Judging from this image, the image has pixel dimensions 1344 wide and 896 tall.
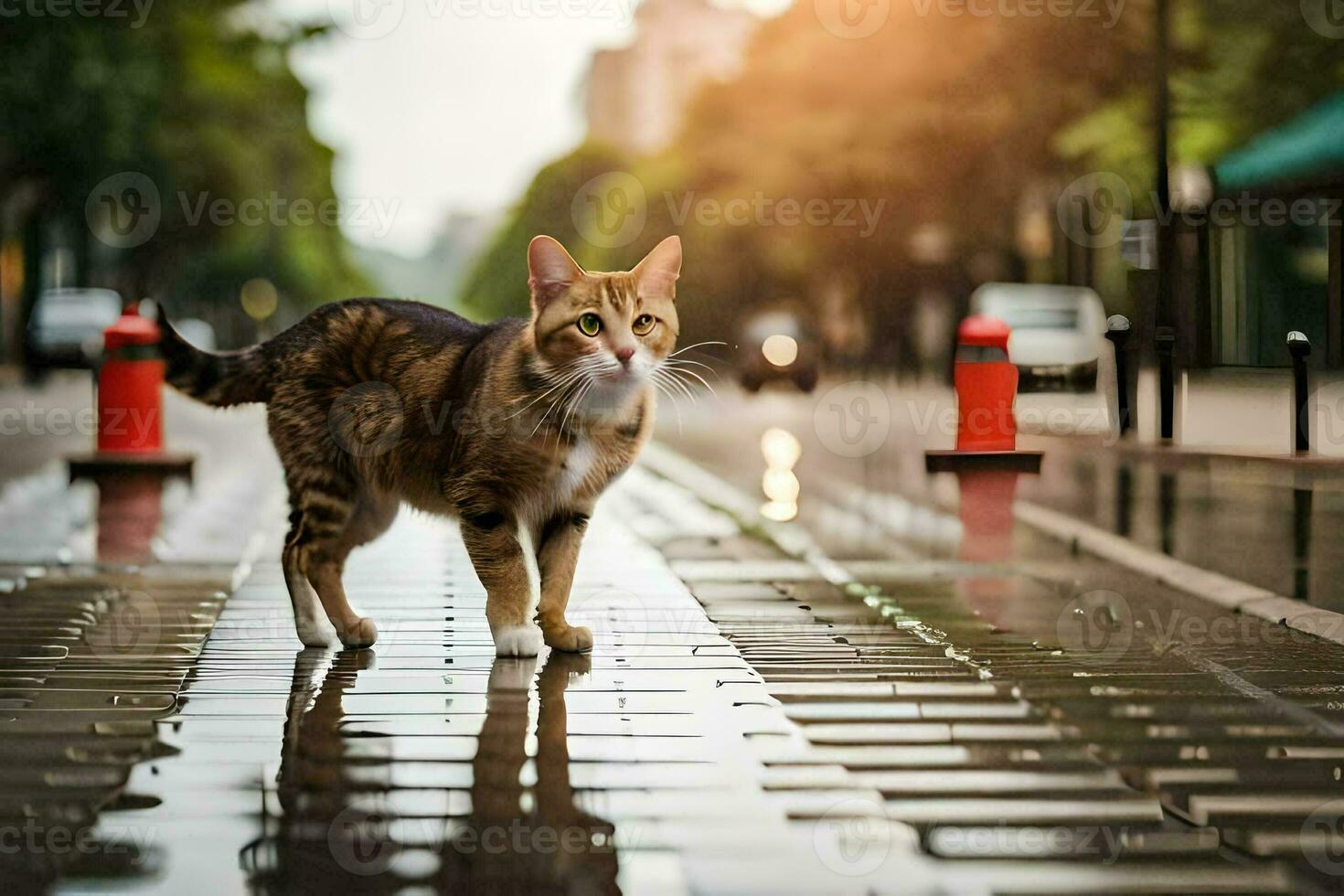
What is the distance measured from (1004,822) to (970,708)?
150cm

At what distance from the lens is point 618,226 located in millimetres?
85562

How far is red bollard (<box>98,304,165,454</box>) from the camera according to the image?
1170 cm

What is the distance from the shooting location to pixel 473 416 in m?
7.68

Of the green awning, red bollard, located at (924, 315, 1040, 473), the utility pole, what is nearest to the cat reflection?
red bollard, located at (924, 315, 1040, 473)

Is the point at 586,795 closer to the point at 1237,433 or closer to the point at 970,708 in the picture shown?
the point at 970,708

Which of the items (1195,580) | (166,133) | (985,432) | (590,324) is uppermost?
(166,133)

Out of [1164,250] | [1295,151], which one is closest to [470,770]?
[1164,250]

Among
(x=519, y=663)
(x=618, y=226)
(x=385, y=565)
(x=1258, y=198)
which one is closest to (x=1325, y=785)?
(x=519, y=663)

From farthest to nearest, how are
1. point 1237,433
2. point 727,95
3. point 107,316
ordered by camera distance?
point 727,95, point 107,316, point 1237,433

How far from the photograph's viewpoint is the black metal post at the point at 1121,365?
35.3 feet

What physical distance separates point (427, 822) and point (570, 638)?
2775 mm

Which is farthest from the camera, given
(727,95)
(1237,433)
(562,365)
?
(727,95)

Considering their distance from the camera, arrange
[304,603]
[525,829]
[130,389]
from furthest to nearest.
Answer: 1. [130,389]
2. [304,603]
3. [525,829]

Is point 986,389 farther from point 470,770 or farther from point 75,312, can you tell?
point 75,312
